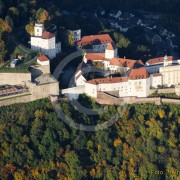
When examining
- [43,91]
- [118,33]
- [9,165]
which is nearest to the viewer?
[9,165]

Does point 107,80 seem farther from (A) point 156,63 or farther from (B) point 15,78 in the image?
(B) point 15,78

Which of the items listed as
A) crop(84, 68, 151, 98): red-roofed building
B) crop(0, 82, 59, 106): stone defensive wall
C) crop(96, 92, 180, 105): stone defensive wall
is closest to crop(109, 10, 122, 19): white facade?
crop(84, 68, 151, 98): red-roofed building

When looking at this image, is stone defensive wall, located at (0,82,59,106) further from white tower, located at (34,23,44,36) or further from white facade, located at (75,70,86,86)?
white tower, located at (34,23,44,36)

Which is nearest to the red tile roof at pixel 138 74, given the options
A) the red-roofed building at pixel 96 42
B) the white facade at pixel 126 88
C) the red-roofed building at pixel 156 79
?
the white facade at pixel 126 88

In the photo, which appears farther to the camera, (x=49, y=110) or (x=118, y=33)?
(x=118, y=33)

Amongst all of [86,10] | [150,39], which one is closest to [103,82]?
[150,39]

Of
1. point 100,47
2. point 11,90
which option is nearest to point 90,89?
point 11,90

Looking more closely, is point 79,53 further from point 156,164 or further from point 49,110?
point 156,164

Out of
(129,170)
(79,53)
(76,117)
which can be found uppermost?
(79,53)
